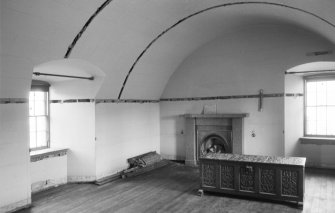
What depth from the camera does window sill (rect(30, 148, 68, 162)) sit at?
6481 millimetres

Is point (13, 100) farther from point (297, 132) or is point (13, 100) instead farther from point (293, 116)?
point (297, 132)

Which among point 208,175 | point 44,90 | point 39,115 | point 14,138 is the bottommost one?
point 208,175

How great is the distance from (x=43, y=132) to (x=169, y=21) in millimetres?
4069

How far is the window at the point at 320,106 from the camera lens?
26.2 feet

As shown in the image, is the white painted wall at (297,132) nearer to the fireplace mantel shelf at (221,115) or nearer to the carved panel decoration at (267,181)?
the fireplace mantel shelf at (221,115)

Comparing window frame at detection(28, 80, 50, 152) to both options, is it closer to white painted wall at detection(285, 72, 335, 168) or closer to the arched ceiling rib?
the arched ceiling rib

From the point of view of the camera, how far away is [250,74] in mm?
8375

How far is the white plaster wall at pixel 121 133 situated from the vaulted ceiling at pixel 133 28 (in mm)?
390

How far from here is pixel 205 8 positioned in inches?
258

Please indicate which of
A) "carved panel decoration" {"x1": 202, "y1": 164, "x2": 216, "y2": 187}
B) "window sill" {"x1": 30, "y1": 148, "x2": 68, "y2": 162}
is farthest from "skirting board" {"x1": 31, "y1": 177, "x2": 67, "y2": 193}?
"carved panel decoration" {"x1": 202, "y1": 164, "x2": 216, "y2": 187}

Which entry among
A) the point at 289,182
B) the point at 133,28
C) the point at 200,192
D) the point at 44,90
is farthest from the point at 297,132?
the point at 44,90

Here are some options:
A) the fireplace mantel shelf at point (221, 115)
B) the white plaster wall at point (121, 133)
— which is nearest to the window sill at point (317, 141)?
the fireplace mantel shelf at point (221, 115)

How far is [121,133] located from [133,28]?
2909mm

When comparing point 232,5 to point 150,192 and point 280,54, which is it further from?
point 150,192
